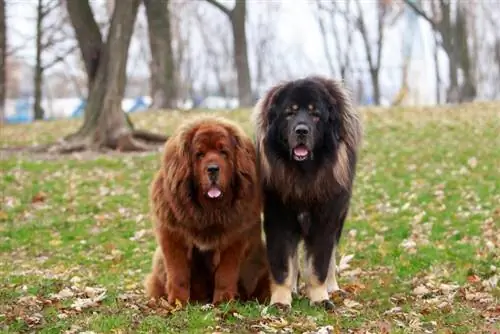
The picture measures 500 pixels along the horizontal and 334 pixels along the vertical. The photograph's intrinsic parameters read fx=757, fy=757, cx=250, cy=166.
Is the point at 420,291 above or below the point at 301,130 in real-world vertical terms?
below

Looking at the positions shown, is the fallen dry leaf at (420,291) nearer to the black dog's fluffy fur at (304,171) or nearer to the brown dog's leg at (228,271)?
the black dog's fluffy fur at (304,171)

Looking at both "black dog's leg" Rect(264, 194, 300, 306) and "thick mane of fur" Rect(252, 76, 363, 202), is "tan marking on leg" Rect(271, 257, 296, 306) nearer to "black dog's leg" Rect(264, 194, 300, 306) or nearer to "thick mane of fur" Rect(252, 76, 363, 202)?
"black dog's leg" Rect(264, 194, 300, 306)

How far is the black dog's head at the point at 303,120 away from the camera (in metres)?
6.51

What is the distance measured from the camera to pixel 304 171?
6707 millimetres

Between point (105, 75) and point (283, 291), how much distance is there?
510 inches

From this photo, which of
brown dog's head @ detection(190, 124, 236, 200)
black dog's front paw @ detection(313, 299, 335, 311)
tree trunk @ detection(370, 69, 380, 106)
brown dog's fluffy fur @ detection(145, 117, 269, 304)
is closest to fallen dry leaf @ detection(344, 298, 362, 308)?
black dog's front paw @ detection(313, 299, 335, 311)

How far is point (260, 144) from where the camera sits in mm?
6836

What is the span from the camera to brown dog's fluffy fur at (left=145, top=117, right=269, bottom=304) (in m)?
6.34

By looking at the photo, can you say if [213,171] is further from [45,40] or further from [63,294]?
[45,40]

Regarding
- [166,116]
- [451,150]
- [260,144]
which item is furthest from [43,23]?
[260,144]

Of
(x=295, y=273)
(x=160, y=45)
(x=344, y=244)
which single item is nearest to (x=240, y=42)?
Answer: (x=160, y=45)

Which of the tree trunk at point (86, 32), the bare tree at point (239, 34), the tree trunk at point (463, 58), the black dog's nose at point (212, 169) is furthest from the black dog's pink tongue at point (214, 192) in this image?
the tree trunk at point (463, 58)

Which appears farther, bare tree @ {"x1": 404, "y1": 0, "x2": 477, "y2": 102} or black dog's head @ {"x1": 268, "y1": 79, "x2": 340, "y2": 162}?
bare tree @ {"x1": 404, "y1": 0, "x2": 477, "y2": 102}

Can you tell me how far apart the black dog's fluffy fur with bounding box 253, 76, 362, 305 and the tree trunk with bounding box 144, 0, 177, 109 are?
789 inches
